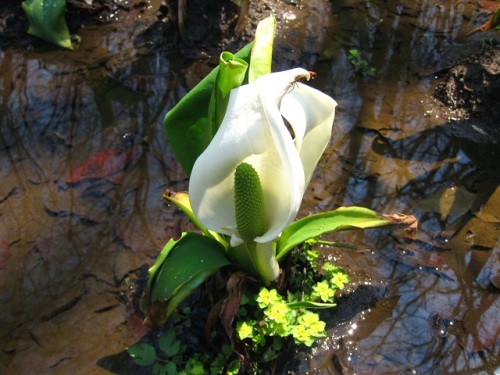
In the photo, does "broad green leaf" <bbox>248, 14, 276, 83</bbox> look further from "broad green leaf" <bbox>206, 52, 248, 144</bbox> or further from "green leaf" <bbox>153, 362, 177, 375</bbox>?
"green leaf" <bbox>153, 362, 177, 375</bbox>

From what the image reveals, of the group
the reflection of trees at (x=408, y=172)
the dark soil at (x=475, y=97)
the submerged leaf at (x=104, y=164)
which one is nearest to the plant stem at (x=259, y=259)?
the reflection of trees at (x=408, y=172)

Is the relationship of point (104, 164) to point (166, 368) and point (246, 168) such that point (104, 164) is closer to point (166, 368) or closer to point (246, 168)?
point (166, 368)

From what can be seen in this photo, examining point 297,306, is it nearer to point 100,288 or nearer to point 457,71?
point 100,288

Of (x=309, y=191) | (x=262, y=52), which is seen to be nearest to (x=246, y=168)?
(x=262, y=52)

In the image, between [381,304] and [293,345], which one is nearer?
[293,345]

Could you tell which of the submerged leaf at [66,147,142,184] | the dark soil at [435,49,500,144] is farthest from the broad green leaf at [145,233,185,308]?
the dark soil at [435,49,500,144]

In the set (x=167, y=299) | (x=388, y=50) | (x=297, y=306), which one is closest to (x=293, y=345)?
(x=297, y=306)
